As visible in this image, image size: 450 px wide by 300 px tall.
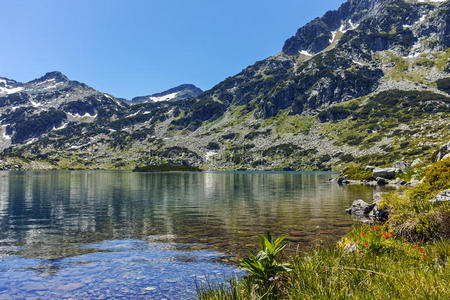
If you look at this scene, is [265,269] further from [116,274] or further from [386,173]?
[386,173]

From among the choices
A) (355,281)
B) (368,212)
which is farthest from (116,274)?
(368,212)

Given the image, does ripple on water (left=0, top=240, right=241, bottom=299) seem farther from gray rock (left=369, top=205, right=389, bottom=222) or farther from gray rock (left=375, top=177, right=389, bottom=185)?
gray rock (left=375, top=177, right=389, bottom=185)

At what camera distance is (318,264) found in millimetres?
8406

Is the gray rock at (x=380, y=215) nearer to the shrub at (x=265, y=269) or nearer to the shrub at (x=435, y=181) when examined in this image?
the shrub at (x=435, y=181)

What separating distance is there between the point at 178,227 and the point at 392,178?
7582cm

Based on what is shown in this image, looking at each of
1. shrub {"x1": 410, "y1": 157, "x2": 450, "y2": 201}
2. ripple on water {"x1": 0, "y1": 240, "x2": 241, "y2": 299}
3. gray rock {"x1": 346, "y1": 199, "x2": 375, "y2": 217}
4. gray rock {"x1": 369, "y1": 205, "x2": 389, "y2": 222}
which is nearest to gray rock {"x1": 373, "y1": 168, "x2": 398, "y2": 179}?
gray rock {"x1": 346, "y1": 199, "x2": 375, "y2": 217}

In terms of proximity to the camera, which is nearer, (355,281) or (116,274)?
(355,281)

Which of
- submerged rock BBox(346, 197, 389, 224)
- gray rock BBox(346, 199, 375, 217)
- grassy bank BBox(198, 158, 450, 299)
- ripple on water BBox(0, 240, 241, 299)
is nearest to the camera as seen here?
grassy bank BBox(198, 158, 450, 299)

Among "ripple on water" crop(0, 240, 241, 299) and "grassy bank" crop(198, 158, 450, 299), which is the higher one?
"grassy bank" crop(198, 158, 450, 299)

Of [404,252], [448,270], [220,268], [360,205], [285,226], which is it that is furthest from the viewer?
[360,205]

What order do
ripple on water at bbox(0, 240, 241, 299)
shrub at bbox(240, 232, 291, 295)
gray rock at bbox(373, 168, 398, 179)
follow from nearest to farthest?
shrub at bbox(240, 232, 291, 295)
ripple on water at bbox(0, 240, 241, 299)
gray rock at bbox(373, 168, 398, 179)

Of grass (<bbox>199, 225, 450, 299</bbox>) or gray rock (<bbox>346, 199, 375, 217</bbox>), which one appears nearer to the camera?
grass (<bbox>199, 225, 450, 299</bbox>)

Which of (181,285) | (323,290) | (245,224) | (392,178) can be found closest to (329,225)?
(245,224)

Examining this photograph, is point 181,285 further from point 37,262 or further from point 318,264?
point 37,262
